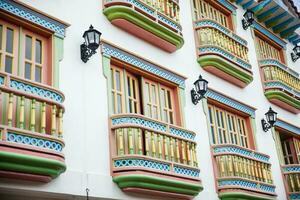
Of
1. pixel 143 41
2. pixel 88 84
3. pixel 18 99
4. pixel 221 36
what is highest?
pixel 221 36

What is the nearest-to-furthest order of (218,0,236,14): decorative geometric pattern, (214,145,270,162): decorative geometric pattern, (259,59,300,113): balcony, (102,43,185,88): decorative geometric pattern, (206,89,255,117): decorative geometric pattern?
(102,43,185,88): decorative geometric pattern → (214,145,270,162): decorative geometric pattern → (206,89,255,117): decorative geometric pattern → (218,0,236,14): decorative geometric pattern → (259,59,300,113): balcony

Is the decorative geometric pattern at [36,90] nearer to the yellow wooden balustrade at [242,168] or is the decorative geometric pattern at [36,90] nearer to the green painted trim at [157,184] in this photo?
the green painted trim at [157,184]

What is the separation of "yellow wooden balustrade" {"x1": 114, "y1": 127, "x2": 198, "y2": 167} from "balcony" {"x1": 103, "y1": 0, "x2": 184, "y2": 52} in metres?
2.24

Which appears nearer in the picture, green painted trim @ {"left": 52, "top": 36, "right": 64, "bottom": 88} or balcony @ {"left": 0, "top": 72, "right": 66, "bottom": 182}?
balcony @ {"left": 0, "top": 72, "right": 66, "bottom": 182}

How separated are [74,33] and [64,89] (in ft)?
3.76

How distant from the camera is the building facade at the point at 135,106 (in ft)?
20.7

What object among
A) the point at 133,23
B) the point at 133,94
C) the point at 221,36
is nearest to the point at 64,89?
the point at 133,94

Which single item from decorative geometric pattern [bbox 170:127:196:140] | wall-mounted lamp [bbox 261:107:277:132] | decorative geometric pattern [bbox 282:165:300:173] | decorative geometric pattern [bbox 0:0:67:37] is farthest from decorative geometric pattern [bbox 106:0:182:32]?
decorative geometric pattern [bbox 282:165:300:173]

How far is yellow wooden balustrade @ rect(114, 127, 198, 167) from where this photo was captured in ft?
24.7

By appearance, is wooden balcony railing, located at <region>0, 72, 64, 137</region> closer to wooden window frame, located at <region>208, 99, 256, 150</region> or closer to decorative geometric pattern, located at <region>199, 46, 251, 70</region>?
wooden window frame, located at <region>208, 99, 256, 150</region>

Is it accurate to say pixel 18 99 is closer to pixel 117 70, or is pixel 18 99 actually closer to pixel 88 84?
pixel 88 84

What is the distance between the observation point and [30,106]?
20.9ft

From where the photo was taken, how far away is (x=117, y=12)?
859cm

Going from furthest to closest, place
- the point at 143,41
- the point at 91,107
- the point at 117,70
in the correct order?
1. the point at 143,41
2. the point at 117,70
3. the point at 91,107
